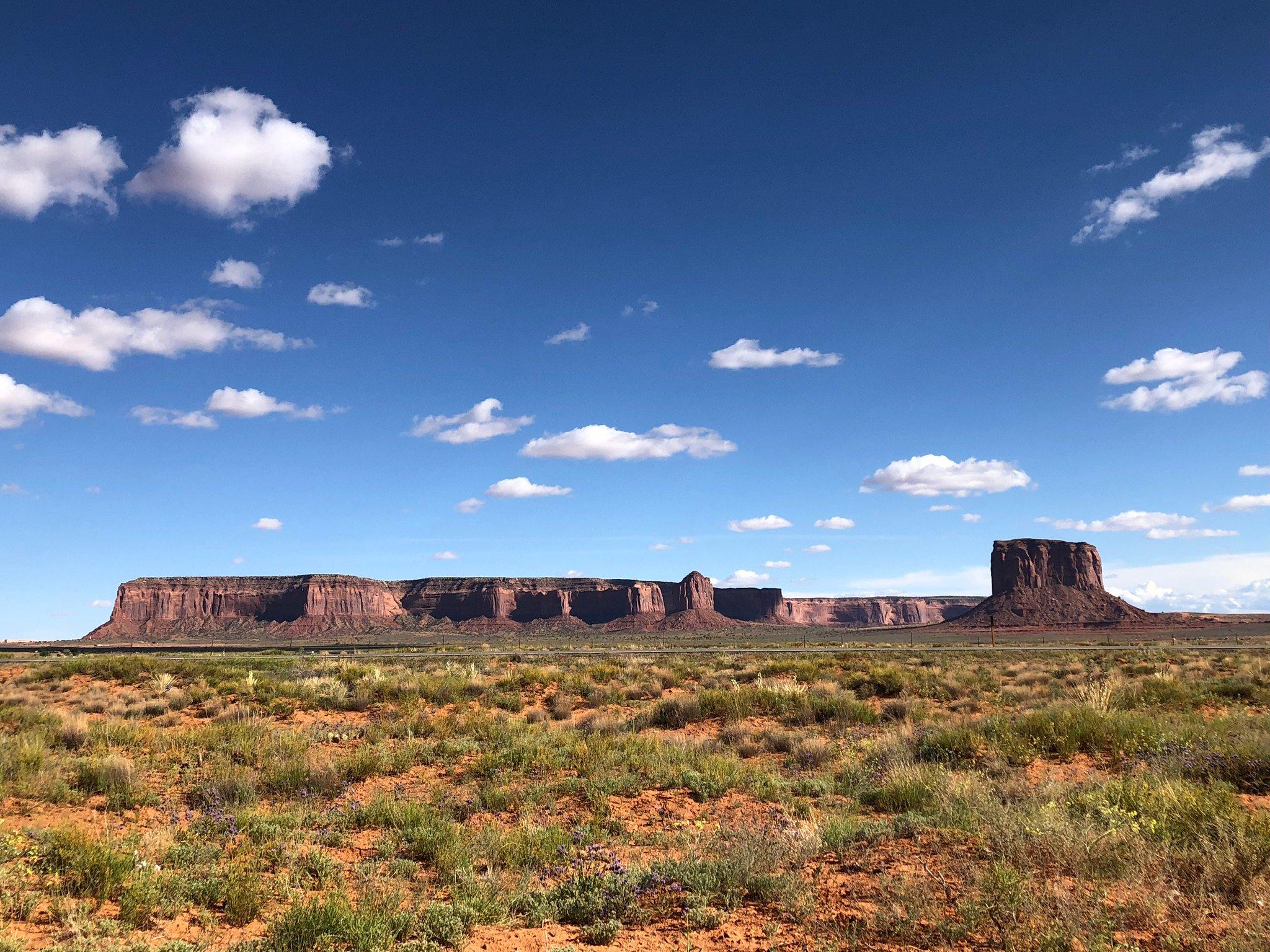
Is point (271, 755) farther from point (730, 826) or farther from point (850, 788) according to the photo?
point (850, 788)

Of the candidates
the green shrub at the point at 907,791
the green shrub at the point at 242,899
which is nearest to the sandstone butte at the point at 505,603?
the green shrub at the point at 907,791

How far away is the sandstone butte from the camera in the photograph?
136125 millimetres

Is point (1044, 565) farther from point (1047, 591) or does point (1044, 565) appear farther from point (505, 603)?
point (505, 603)

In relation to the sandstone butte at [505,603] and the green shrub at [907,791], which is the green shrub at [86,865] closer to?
the green shrub at [907,791]

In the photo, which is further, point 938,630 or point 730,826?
point 938,630

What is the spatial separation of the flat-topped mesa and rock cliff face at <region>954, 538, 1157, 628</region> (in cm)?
13

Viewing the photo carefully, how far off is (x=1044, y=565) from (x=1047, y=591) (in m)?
7.33

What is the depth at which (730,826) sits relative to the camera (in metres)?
8.34

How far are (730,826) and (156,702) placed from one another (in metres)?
16.2

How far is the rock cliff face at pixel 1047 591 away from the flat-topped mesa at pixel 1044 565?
0.41 ft

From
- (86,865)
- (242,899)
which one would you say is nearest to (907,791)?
(242,899)

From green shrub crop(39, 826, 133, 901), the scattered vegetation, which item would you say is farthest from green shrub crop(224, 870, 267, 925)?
green shrub crop(39, 826, 133, 901)

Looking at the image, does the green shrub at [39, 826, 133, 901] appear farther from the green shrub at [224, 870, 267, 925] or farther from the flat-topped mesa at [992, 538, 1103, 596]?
the flat-topped mesa at [992, 538, 1103, 596]

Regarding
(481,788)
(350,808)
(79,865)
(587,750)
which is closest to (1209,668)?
(587,750)
